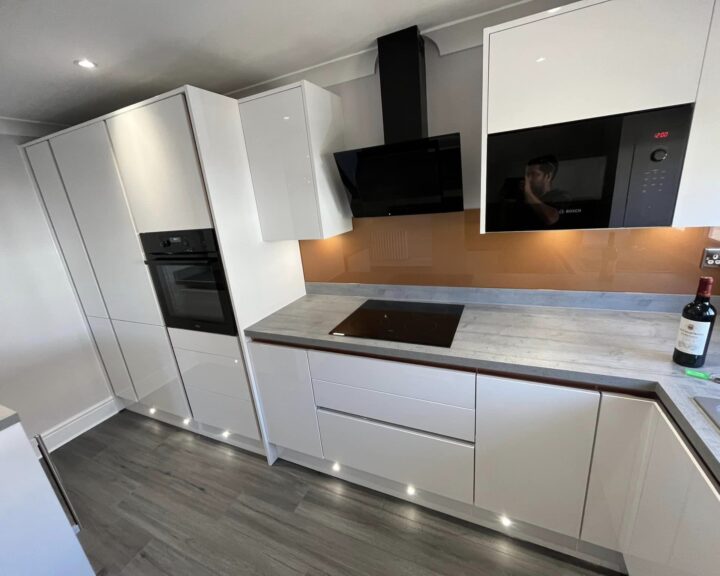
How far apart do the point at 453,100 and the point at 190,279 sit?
173cm

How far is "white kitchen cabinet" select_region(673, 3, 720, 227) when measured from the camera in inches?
37.2

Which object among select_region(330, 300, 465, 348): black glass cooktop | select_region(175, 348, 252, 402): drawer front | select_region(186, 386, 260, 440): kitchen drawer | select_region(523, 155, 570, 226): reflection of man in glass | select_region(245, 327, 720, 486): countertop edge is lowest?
select_region(186, 386, 260, 440): kitchen drawer

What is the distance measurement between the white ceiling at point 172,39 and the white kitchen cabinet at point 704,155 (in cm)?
82

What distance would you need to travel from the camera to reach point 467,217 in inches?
66.9

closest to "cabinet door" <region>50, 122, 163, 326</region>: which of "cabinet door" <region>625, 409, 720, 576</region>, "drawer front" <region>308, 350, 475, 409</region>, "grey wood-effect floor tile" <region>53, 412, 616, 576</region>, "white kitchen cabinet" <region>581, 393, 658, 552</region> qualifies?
"grey wood-effect floor tile" <region>53, 412, 616, 576</region>

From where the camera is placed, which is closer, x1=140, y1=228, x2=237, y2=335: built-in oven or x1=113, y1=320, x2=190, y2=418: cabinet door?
x1=140, y1=228, x2=237, y2=335: built-in oven

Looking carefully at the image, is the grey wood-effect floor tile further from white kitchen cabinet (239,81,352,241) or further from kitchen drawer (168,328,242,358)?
white kitchen cabinet (239,81,352,241)

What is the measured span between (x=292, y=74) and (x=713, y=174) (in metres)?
1.97

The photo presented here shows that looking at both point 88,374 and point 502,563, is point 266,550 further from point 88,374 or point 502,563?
point 88,374

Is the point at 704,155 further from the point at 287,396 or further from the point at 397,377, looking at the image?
the point at 287,396

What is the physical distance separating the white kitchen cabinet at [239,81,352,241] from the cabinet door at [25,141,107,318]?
4.59 ft

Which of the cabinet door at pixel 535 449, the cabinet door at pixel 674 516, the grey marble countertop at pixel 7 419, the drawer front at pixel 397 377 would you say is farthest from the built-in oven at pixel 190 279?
the cabinet door at pixel 674 516

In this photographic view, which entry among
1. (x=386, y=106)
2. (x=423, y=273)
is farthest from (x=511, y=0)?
(x=423, y=273)

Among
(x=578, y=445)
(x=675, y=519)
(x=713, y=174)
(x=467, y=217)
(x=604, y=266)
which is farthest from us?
(x=467, y=217)
